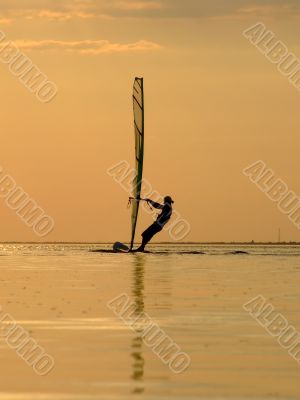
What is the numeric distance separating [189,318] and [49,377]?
8812 millimetres

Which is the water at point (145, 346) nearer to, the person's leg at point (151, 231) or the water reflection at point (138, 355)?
the water reflection at point (138, 355)

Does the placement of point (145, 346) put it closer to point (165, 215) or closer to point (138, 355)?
point (138, 355)

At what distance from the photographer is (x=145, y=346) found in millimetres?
19891

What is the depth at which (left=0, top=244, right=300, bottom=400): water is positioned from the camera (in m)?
15.6

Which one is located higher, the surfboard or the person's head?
the person's head

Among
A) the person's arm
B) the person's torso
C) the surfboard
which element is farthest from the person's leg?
→ the surfboard

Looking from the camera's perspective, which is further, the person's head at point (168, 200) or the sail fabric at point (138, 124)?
the sail fabric at point (138, 124)

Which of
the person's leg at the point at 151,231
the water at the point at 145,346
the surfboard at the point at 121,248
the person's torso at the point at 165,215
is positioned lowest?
the surfboard at the point at 121,248

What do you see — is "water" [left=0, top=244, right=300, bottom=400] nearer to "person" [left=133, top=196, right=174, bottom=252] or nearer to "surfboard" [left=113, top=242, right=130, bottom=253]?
"person" [left=133, top=196, right=174, bottom=252]

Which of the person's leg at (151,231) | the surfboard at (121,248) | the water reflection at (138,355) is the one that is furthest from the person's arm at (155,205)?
the water reflection at (138,355)

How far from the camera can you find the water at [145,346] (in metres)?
15.6

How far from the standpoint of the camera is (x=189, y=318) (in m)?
25.1

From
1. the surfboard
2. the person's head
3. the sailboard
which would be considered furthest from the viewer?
the surfboard

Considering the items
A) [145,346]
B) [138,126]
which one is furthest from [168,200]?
[145,346]
